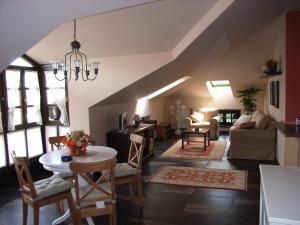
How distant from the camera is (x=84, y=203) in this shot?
2.78 m

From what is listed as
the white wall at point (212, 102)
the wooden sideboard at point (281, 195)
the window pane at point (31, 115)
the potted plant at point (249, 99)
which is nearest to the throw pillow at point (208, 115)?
the white wall at point (212, 102)

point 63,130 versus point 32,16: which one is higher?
point 32,16

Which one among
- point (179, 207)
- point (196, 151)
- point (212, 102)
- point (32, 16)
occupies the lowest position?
point (179, 207)

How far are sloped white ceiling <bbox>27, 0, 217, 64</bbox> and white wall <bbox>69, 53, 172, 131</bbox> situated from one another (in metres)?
0.14

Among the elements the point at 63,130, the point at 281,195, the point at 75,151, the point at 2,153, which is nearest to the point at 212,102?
the point at 63,130

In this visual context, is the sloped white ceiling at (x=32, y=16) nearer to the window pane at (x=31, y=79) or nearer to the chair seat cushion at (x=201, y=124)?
the window pane at (x=31, y=79)

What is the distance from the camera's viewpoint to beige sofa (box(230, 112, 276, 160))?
221 inches

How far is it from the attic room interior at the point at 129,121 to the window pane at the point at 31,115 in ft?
0.06

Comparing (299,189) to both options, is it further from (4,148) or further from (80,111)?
(4,148)

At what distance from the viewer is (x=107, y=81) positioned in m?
4.72

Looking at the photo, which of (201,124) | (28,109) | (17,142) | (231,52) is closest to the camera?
(17,142)

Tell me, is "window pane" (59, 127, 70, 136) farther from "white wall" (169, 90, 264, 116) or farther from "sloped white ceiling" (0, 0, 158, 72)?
"white wall" (169, 90, 264, 116)

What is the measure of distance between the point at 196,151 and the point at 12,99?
4.07 meters

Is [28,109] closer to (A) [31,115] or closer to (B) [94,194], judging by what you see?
(A) [31,115]
